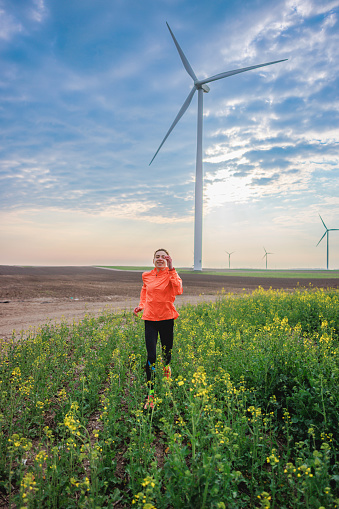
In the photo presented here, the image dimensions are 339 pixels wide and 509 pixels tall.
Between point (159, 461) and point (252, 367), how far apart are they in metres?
2.54

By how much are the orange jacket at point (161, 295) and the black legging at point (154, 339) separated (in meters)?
0.16

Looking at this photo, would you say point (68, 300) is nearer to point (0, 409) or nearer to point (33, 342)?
point (33, 342)

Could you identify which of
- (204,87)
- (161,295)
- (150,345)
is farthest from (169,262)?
(204,87)

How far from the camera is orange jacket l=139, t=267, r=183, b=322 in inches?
246

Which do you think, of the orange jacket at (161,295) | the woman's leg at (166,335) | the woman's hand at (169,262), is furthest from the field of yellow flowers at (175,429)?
the woman's hand at (169,262)

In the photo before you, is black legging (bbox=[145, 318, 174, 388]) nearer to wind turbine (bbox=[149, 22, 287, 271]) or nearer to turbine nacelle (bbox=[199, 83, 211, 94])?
wind turbine (bbox=[149, 22, 287, 271])

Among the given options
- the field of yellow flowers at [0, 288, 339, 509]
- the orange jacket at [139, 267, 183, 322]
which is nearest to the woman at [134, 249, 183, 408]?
the orange jacket at [139, 267, 183, 322]

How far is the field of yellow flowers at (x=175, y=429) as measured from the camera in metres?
3.15

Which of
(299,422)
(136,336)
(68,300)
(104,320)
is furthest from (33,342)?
(68,300)

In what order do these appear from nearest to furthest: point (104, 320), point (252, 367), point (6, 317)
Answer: point (252, 367) < point (104, 320) < point (6, 317)

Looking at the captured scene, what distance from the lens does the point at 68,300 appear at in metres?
21.7

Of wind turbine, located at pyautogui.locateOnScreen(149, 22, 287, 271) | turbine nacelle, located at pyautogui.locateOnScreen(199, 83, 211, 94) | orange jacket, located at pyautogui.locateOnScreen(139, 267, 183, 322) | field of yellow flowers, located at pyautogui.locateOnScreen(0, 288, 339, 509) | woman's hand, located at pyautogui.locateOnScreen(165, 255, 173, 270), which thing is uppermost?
turbine nacelle, located at pyautogui.locateOnScreen(199, 83, 211, 94)

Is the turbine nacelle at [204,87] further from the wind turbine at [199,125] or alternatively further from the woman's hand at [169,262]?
A: the woman's hand at [169,262]

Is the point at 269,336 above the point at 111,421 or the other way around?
above
